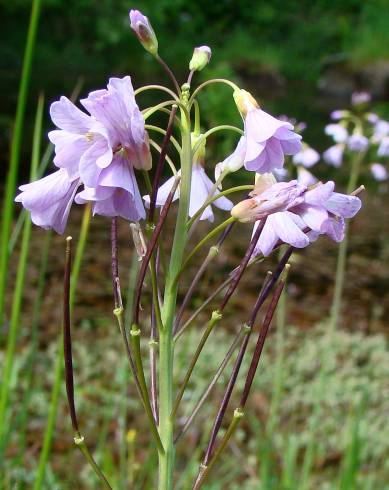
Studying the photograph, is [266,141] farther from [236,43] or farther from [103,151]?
[236,43]

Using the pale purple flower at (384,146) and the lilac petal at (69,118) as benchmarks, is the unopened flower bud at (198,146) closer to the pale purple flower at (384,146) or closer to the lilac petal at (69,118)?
the lilac petal at (69,118)

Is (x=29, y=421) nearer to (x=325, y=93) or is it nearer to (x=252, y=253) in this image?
(x=252, y=253)

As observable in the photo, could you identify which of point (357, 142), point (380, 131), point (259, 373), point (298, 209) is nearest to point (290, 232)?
point (298, 209)

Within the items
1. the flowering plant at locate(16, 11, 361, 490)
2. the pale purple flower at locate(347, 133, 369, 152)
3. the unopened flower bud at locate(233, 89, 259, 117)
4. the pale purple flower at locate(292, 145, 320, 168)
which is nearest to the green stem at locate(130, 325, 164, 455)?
the flowering plant at locate(16, 11, 361, 490)

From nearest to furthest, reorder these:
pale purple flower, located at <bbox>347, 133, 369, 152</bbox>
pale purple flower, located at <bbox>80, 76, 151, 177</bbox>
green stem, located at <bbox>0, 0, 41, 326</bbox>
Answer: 1. pale purple flower, located at <bbox>80, 76, 151, 177</bbox>
2. green stem, located at <bbox>0, 0, 41, 326</bbox>
3. pale purple flower, located at <bbox>347, 133, 369, 152</bbox>

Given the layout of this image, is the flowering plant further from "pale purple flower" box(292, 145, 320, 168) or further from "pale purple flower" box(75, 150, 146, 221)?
"pale purple flower" box(292, 145, 320, 168)

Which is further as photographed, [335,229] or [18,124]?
[18,124]

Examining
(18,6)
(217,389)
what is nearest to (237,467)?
(217,389)
